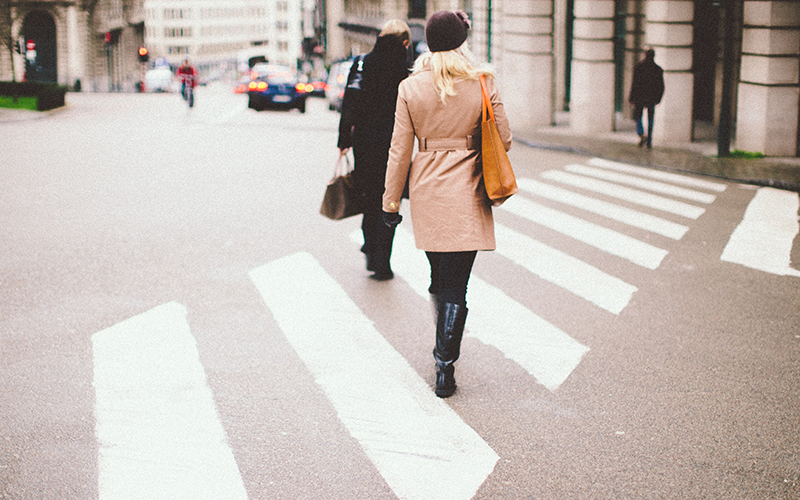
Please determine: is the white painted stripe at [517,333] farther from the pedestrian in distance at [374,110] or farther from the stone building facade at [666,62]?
the stone building facade at [666,62]

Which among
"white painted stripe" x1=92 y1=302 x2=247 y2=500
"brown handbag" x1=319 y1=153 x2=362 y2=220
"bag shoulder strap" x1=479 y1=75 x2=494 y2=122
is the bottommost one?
"white painted stripe" x1=92 y1=302 x2=247 y2=500

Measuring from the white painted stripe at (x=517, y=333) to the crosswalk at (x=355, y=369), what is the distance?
0.5 inches

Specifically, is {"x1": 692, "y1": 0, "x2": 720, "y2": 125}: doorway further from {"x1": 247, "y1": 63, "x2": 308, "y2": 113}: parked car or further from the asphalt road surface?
{"x1": 247, "y1": 63, "x2": 308, "y2": 113}: parked car

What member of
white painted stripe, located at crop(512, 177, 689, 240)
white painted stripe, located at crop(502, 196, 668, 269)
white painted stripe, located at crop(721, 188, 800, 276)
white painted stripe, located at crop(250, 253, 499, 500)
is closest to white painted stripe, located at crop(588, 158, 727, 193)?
white painted stripe, located at crop(721, 188, 800, 276)

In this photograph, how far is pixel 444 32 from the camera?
4605 millimetres

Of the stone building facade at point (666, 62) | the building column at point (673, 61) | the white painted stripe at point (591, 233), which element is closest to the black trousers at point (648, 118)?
the building column at point (673, 61)

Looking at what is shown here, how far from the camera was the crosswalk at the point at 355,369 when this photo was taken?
3.97 metres

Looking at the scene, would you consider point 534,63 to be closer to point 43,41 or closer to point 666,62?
point 666,62

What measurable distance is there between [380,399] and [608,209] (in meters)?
6.78

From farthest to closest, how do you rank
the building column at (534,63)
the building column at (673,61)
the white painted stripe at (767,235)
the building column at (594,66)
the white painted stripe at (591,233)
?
1. the building column at (534,63)
2. the building column at (594,66)
3. the building column at (673,61)
4. the white painted stripe at (591,233)
5. the white painted stripe at (767,235)

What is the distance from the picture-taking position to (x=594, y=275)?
302 inches

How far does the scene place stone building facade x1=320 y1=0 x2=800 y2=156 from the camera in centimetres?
1541

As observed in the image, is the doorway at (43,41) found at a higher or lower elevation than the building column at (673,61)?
higher

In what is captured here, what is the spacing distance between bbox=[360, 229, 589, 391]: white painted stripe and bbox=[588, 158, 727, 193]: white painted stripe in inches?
259
